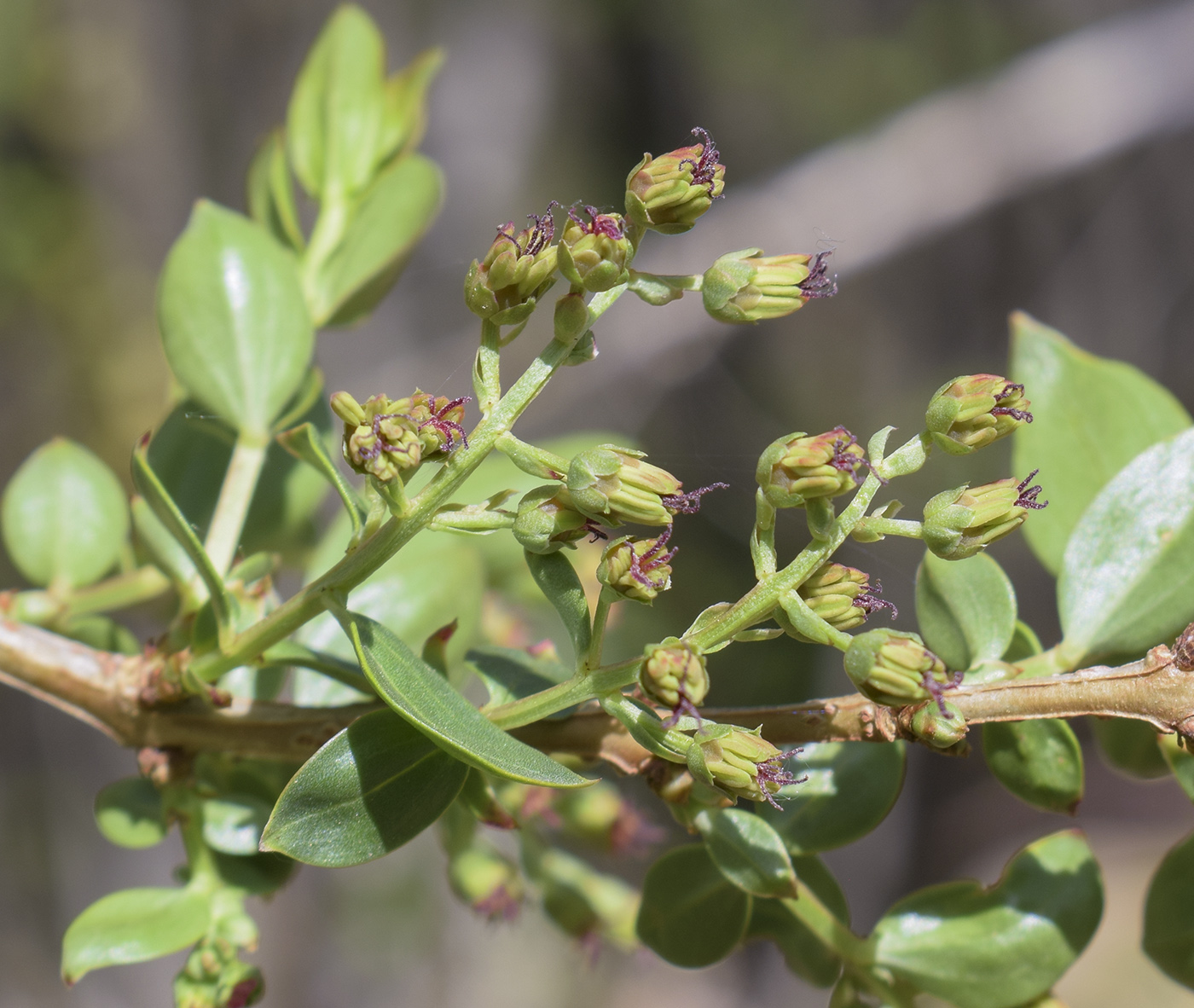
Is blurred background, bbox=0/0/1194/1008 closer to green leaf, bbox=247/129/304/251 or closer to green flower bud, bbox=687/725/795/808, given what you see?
green leaf, bbox=247/129/304/251

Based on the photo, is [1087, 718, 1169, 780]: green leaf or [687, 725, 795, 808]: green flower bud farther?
[1087, 718, 1169, 780]: green leaf

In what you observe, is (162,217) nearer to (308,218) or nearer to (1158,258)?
(308,218)

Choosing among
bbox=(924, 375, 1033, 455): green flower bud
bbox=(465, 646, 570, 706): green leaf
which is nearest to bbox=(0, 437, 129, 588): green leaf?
bbox=(465, 646, 570, 706): green leaf

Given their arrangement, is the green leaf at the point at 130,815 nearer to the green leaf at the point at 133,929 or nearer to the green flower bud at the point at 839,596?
the green leaf at the point at 133,929

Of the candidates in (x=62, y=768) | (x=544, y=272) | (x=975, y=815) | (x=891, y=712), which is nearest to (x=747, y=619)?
(x=891, y=712)

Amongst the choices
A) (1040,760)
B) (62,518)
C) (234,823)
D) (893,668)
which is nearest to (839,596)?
(893,668)

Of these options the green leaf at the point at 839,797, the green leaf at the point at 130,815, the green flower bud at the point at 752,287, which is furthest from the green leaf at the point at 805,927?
the green leaf at the point at 130,815

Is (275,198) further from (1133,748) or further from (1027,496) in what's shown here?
(1133,748)
